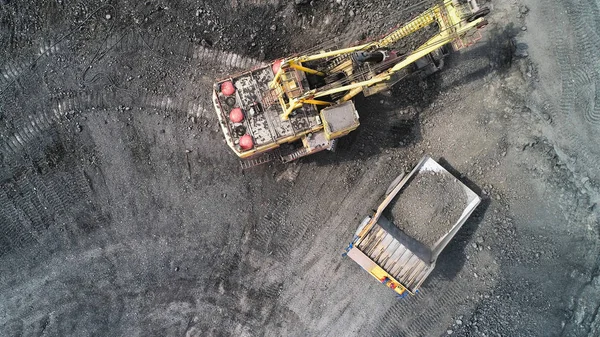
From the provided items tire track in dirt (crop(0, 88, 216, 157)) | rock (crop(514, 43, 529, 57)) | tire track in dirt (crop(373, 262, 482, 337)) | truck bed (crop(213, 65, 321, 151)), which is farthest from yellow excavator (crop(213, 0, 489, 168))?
tire track in dirt (crop(373, 262, 482, 337))

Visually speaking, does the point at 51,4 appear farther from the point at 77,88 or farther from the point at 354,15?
the point at 354,15

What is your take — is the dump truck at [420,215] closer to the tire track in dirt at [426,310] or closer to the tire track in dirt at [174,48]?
the tire track in dirt at [426,310]

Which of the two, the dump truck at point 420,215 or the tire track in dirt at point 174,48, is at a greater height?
the tire track in dirt at point 174,48

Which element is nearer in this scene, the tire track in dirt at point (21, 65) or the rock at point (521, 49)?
the tire track in dirt at point (21, 65)

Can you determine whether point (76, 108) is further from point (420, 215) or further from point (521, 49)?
point (521, 49)

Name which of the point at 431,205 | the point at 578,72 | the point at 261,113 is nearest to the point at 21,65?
the point at 261,113

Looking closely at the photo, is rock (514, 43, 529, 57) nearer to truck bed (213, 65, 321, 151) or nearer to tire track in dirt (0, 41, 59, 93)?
truck bed (213, 65, 321, 151)

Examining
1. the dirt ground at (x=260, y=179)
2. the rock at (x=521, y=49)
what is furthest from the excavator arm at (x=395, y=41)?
the rock at (x=521, y=49)

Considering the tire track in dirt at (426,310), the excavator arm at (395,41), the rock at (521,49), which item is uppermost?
the excavator arm at (395,41)
